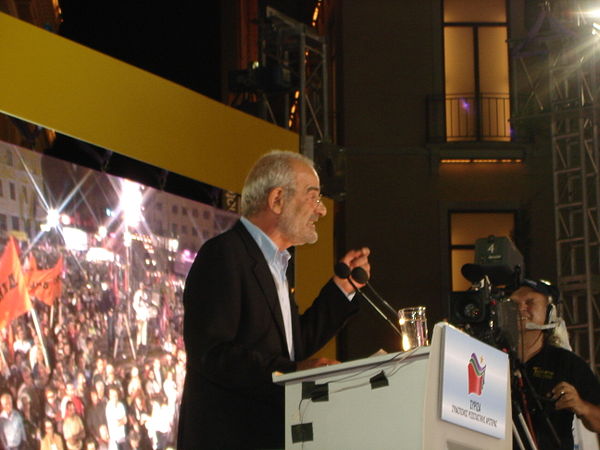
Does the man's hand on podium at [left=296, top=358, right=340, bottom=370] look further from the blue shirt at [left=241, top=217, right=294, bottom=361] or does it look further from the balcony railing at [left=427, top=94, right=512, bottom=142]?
the balcony railing at [left=427, top=94, right=512, bottom=142]

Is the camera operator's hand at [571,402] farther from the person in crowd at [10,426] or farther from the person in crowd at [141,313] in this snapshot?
the person in crowd at [141,313]

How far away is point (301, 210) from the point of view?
3.70m

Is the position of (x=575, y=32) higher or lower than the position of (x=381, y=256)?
higher

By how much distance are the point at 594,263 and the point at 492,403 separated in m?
11.2

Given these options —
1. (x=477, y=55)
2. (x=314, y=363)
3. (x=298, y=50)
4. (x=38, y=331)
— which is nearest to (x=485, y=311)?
(x=314, y=363)

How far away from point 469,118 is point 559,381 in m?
11.7

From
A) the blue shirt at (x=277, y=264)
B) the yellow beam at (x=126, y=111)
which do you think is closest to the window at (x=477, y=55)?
the yellow beam at (x=126, y=111)

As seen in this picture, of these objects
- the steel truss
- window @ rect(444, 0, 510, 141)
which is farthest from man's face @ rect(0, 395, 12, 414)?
window @ rect(444, 0, 510, 141)

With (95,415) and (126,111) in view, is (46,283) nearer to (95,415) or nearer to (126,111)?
(95,415)

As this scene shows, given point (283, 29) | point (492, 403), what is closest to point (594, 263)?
point (283, 29)

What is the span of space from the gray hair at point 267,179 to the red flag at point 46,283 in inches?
103

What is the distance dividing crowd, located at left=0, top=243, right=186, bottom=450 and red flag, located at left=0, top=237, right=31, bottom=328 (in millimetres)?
66

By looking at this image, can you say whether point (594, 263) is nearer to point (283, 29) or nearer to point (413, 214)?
point (413, 214)

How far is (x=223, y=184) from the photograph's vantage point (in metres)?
8.00
